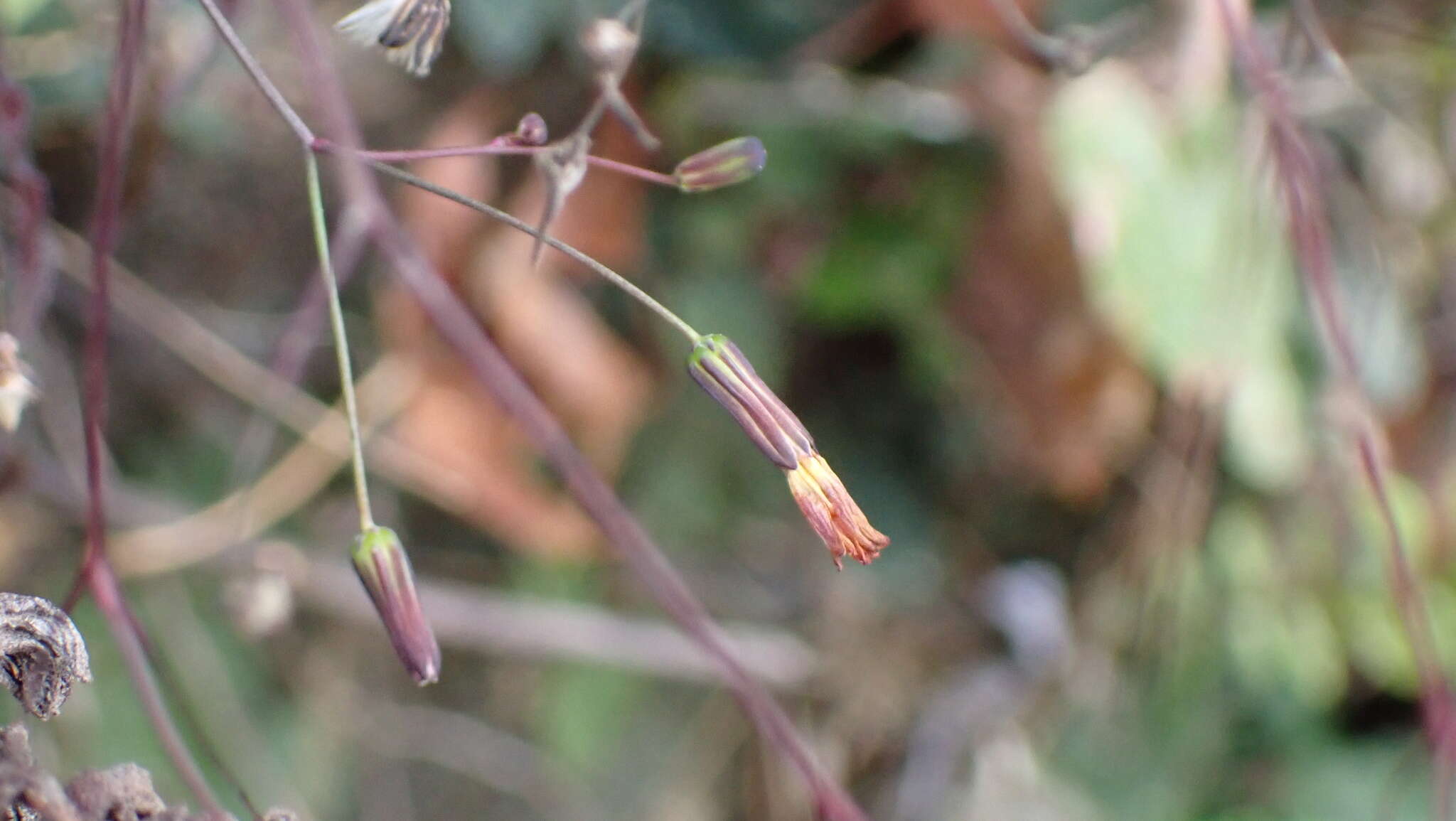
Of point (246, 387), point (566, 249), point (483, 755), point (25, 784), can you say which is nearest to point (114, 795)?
point (25, 784)

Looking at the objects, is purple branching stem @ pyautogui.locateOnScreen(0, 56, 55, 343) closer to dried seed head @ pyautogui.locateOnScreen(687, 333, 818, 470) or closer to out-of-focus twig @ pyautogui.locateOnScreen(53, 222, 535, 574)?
out-of-focus twig @ pyautogui.locateOnScreen(53, 222, 535, 574)

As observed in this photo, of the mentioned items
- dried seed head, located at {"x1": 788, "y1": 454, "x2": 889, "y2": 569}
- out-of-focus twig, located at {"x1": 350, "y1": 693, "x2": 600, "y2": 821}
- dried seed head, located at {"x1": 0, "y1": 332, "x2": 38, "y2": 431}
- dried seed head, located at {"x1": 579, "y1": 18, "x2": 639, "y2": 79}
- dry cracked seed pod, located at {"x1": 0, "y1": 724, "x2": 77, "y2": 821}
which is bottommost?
out-of-focus twig, located at {"x1": 350, "y1": 693, "x2": 600, "y2": 821}

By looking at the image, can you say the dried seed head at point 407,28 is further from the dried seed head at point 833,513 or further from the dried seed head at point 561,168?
the dried seed head at point 833,513

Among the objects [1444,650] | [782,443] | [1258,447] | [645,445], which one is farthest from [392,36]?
[1444,650]

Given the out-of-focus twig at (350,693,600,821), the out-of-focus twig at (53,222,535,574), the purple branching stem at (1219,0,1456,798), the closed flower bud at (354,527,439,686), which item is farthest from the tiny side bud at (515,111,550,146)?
the out-of-focus twig at (350,693,600,821)

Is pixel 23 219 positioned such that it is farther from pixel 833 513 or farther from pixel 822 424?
pixel 822 424

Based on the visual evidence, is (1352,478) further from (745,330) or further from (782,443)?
(782,443)

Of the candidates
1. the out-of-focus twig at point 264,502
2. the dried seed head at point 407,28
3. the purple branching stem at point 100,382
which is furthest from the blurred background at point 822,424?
the dried seed head at point 407,28
